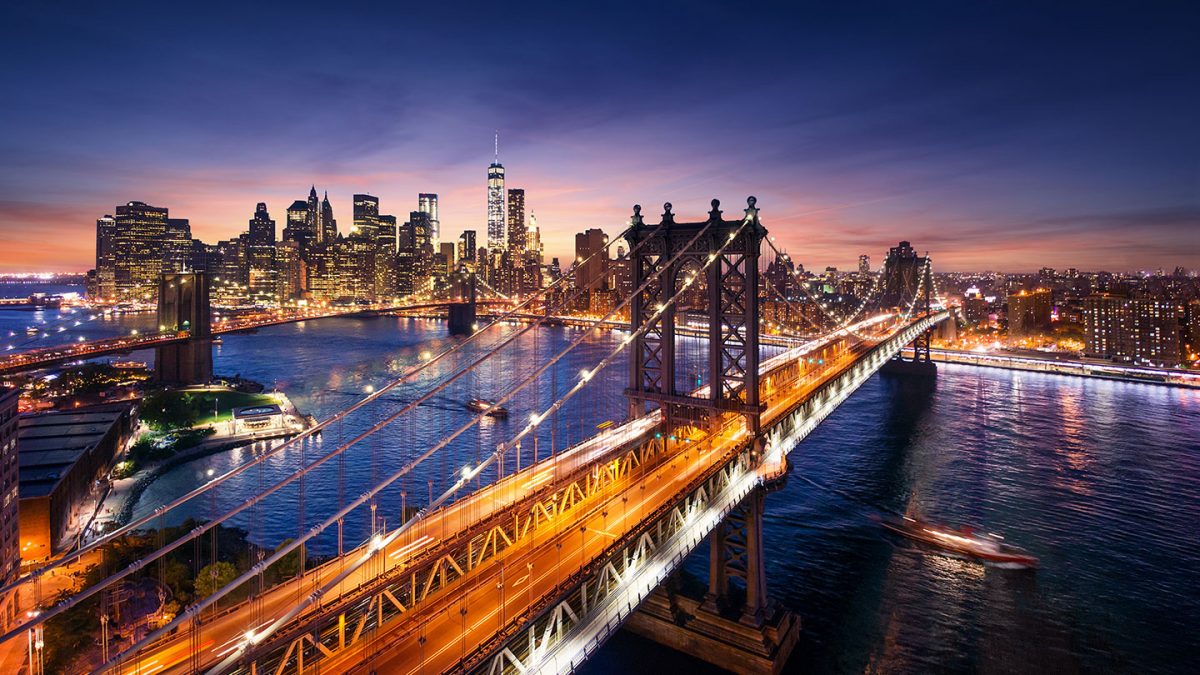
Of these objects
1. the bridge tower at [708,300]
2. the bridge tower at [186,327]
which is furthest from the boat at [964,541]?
the bridge tower at [186,327]

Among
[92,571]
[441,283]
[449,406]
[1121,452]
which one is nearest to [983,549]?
[1121,452]

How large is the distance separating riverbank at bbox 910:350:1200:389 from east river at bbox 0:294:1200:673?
4.23m

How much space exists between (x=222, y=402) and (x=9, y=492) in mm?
28461

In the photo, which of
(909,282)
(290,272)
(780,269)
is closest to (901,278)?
(909,282)

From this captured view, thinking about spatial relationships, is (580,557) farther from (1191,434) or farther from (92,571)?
(1191,434)

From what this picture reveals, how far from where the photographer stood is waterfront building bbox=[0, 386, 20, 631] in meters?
19.1

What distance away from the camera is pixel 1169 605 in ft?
66.9

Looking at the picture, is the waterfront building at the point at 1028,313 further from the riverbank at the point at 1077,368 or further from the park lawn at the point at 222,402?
the park lawn at the point at 222,402

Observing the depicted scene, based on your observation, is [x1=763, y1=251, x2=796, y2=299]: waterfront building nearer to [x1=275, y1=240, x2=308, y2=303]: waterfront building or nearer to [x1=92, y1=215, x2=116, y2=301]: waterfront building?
[x1=275, y1=240, x2=308, y2=303]: waterfront building

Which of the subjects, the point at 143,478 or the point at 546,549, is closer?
the point at 546,549

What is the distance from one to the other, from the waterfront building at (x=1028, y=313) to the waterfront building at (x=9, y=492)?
106 m

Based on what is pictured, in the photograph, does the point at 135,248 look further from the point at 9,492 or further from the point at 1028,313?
the point at 1028,313

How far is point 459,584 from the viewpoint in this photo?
35.0 feet

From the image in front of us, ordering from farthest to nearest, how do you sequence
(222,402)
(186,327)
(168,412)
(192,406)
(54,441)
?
(186,327), (222,402), (192,406), (168,412), (54,441)
